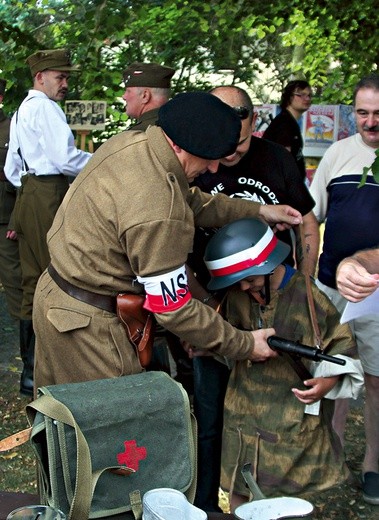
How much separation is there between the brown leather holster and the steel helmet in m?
0.27

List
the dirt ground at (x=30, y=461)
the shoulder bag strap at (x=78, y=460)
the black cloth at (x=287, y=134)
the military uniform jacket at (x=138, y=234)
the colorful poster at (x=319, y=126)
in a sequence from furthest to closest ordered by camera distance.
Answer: the colorful poster at (x=319, y=126) → the black cloth at (x=287, y=134) → the dirt ground at (x=30, y=461) → the military uniform jacket at (x=138, y=234) → the shoulder bag strap at (x=78, y=460)

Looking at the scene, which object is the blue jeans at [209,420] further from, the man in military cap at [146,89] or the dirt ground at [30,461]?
the man in military cap at [146,89]

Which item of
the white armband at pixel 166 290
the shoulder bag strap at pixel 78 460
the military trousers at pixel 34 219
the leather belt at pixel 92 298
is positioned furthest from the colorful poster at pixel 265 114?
the shoulder bag strap at pixel 78 460

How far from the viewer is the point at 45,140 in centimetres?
526

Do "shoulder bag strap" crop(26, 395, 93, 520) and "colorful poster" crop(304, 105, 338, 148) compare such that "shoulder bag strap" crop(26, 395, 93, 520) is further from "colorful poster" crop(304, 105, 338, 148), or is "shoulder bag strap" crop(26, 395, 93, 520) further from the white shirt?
"colorful poster" crop(304, 105, 338, 148)

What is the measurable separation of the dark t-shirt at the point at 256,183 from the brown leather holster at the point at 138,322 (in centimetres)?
61

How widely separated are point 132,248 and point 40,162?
2.88 m

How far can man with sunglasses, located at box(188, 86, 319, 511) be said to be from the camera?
3498mm

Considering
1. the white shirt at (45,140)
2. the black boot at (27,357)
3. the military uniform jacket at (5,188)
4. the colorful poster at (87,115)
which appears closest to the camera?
the white shirt at (45,140)

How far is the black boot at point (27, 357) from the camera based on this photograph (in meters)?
5.50

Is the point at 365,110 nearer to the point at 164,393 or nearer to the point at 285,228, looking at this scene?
the point at 285,228

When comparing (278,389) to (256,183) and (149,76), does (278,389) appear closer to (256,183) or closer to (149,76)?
(256,183)

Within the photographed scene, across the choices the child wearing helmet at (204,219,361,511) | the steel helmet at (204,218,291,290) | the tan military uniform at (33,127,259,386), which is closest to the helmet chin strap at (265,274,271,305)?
the child wearing helmet at (204,219,361,511)

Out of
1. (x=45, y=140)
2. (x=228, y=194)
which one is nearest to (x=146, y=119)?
(x=45, y=140)
